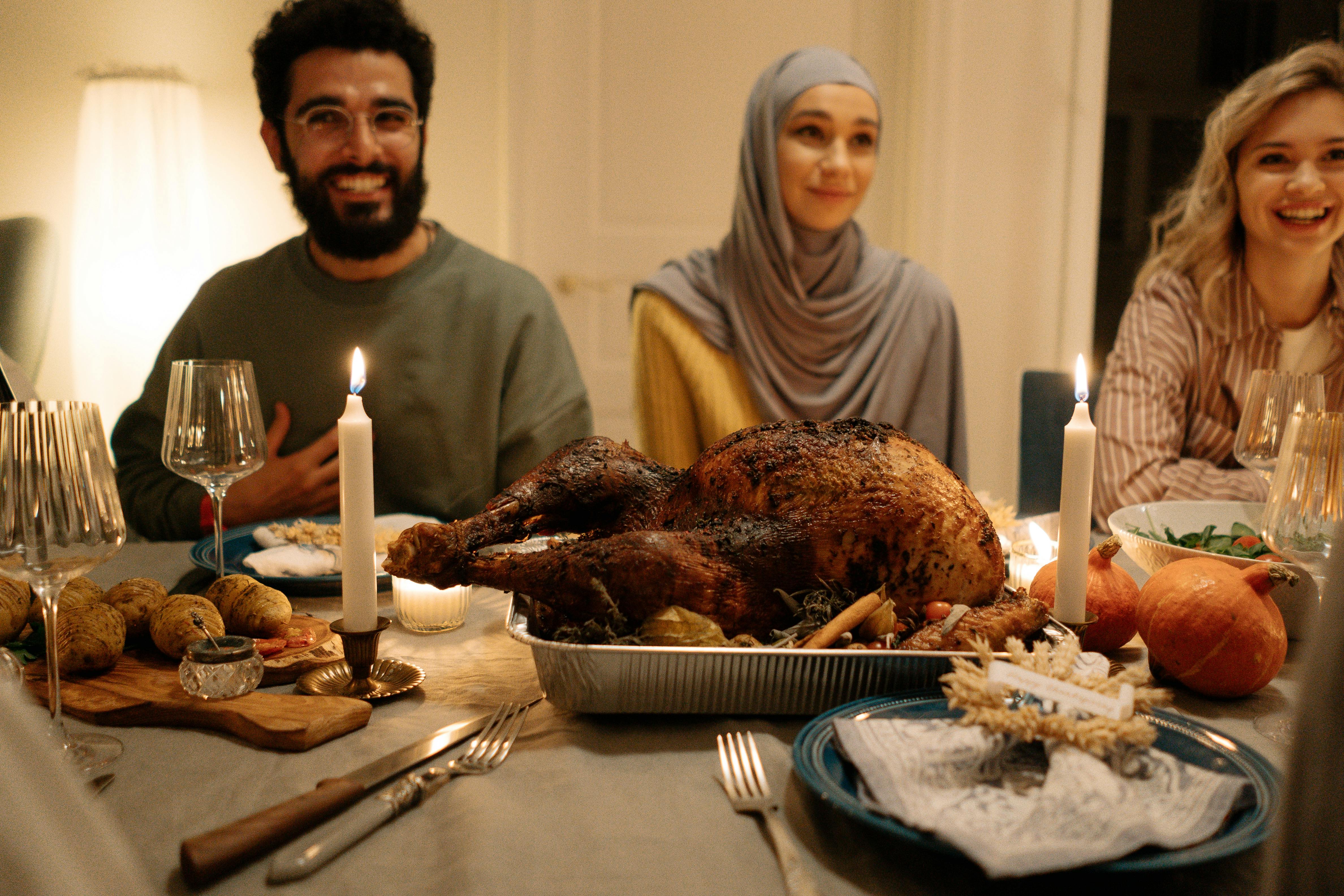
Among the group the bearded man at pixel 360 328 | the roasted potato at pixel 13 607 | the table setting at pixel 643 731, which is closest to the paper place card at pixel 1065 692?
the table setting at pixel 643 731

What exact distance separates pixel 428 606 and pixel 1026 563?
2.21 feet

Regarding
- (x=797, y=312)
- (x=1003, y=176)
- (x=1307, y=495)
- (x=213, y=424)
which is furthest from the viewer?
(x=1003, y=176)

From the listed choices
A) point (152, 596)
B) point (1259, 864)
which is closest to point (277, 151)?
point (152, 596)

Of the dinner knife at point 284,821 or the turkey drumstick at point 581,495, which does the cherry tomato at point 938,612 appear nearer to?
the turkey drumstick at point 581,495

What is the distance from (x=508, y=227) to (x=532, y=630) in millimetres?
2104

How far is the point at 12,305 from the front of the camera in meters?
2.01

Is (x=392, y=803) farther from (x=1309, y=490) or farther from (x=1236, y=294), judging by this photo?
(x=1236, y=294)

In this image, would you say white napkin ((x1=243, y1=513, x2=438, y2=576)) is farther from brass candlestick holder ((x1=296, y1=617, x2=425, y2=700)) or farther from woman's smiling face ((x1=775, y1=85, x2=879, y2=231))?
woman's smiling face ((x1=775, y1=85, x2=879, y2=231))

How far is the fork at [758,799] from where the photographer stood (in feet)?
1.79

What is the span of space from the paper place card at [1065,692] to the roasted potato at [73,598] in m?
0.80

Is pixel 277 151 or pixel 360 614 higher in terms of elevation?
pixel 277 151

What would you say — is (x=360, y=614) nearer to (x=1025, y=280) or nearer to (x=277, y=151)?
(x=277, y=151)

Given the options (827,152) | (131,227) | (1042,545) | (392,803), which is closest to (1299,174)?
(827,152)

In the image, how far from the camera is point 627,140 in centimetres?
288
